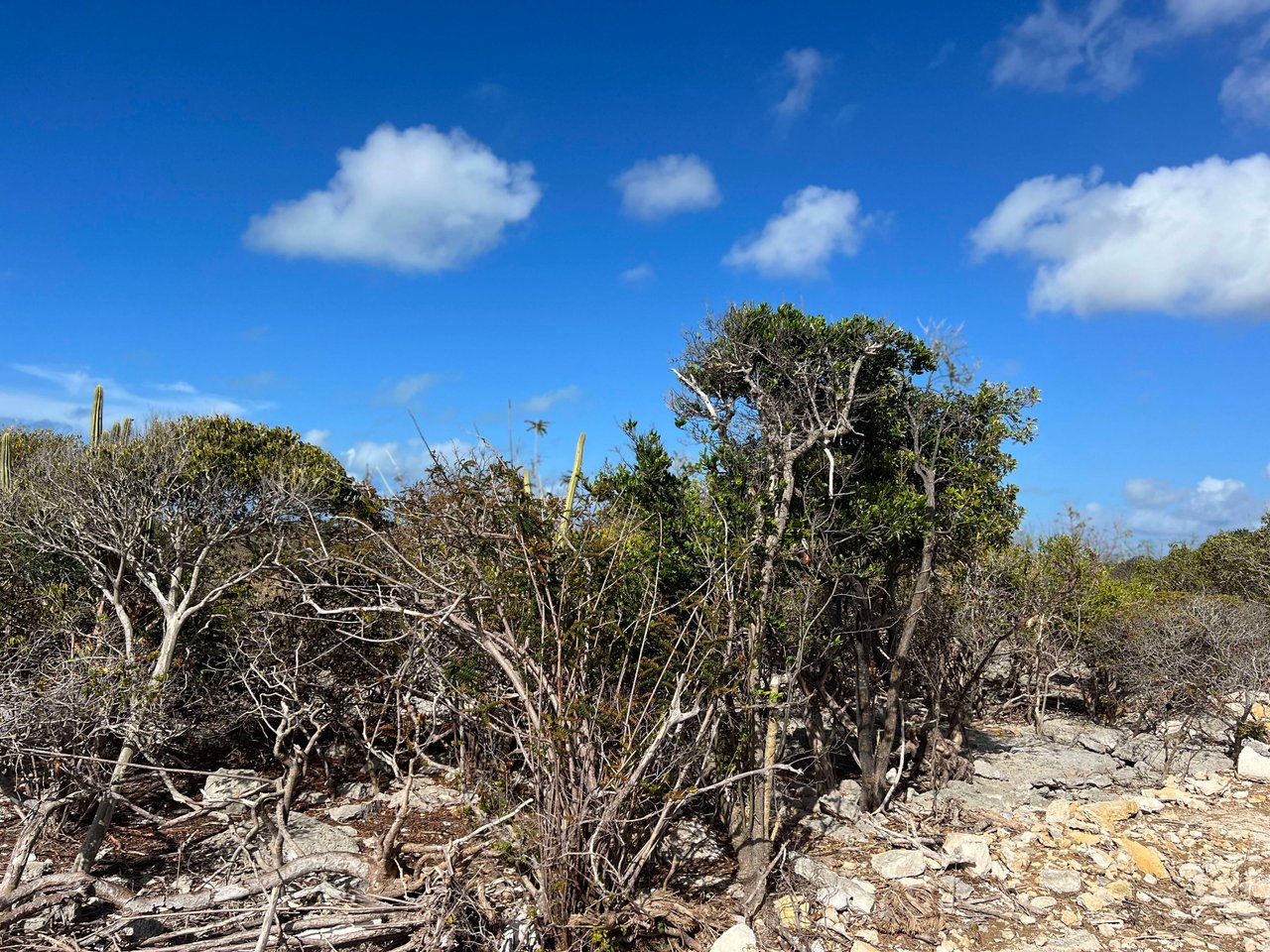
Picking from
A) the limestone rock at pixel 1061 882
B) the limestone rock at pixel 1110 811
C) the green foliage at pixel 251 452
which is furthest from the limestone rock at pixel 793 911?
the green foliage at pixel 251 452

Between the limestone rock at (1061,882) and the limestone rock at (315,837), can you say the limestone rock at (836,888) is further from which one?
the limestone rock at (315,837)

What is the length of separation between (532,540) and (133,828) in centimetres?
570

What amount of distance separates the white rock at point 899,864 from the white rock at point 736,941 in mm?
1798

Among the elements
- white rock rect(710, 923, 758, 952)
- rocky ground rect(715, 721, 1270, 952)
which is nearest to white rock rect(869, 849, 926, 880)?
rocky ground rect(715, 721, 1270, 952)

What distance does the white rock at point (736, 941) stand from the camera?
5.34m

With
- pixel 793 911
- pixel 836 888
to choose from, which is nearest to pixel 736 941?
pixel 793 911

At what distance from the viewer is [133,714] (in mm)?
6633

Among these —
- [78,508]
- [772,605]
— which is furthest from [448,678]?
[78,508]

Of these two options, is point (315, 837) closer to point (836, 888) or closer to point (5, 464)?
point (836, 888)

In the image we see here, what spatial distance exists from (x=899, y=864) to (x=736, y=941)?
2.12 meters

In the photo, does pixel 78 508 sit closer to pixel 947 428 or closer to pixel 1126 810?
pixel 947 428

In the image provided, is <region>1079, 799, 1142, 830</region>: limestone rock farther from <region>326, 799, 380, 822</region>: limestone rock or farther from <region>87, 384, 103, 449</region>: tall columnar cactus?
<region>87, 384, 103, 449</region>: tall columnar cactus

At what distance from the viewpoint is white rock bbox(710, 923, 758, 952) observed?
5.34 meters

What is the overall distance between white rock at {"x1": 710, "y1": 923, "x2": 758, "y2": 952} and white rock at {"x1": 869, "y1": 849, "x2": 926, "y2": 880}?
1.80 metres
